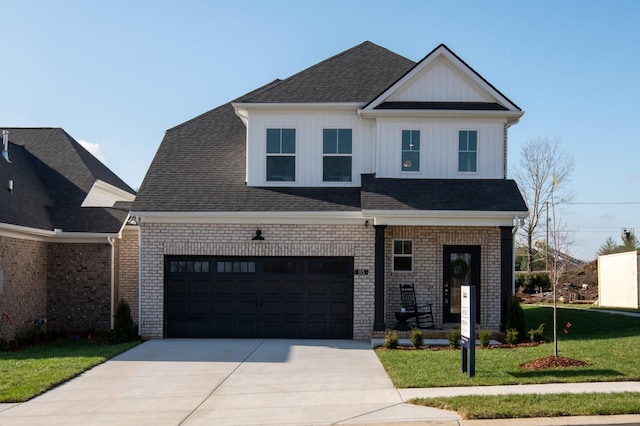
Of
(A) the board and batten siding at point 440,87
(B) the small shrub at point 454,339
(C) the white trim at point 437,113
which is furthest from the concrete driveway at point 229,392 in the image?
(A) the board and batten siding at point 440,87

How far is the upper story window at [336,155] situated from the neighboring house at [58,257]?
20.1 feet

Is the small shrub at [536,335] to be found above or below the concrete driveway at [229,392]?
above

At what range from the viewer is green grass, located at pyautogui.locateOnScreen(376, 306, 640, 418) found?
9.49 m

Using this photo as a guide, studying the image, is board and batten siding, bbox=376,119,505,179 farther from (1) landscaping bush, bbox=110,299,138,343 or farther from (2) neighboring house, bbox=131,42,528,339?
(1) landscaping bush, bbox=110,299,138,343

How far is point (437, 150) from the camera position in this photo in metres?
18.7

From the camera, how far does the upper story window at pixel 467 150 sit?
1867cm

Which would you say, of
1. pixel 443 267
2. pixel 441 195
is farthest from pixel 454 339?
pixel 441 195

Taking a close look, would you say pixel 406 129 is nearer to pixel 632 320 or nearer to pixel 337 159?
pixel 337 159

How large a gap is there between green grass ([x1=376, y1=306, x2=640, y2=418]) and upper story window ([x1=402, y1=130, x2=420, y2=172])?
18.2ft

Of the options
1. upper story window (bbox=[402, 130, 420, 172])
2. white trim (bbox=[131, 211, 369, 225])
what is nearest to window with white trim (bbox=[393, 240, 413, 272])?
white trim (bbox=[131, 211, 369, 225])

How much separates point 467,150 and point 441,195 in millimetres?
1787

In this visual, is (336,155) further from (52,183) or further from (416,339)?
(52,183)

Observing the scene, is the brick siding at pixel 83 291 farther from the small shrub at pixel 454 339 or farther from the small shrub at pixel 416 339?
the small shrub at pixel 454 339

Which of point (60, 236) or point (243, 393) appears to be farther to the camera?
point (60, 236)
